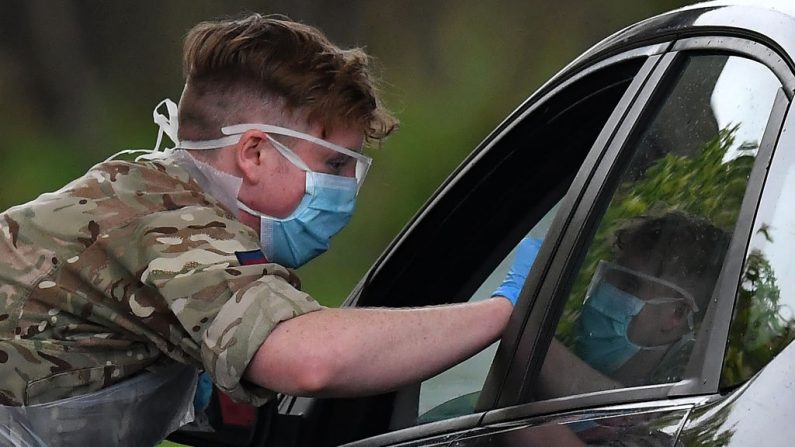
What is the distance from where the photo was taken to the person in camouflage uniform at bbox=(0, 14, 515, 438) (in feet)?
7.58

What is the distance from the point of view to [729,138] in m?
1.99

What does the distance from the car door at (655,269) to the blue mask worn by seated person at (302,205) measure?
557mm

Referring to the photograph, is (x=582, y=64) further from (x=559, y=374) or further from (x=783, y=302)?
(x=783, y=302)

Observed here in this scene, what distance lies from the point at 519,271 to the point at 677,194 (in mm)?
532

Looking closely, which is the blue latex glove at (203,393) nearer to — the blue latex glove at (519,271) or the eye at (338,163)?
the eye at (338,163)

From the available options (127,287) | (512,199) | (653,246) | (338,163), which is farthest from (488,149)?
(653,246)

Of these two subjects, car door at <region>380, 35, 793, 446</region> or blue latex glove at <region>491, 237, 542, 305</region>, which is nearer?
car door at <region>380, 35, 793, 446</region>

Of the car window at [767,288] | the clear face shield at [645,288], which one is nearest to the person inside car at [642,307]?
the clear face shield at [645,288]

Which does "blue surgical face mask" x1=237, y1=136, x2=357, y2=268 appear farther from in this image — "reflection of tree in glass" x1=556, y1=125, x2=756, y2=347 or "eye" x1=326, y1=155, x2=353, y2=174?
"reflection of tree in glass" x1=556, y1=125, x2=756, y2=347

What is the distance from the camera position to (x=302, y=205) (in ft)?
9.21

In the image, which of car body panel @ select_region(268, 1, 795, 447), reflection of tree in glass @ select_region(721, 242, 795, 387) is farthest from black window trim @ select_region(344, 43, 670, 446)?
reflection of tree in glass @ select_region(721, 242, 795, 387)

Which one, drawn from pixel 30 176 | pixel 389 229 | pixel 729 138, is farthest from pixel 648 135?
pixel 30 176

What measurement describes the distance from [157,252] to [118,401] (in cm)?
41

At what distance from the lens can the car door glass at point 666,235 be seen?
1.89 meters
